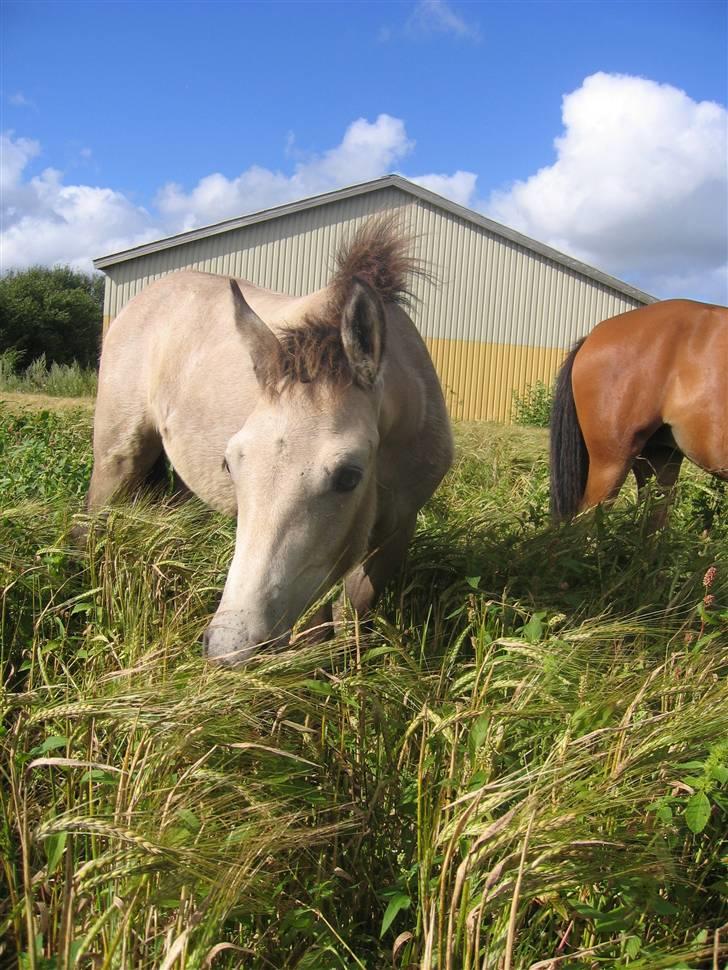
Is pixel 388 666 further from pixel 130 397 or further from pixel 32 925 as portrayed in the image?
pixel 130 397

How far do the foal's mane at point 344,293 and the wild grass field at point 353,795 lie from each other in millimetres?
966

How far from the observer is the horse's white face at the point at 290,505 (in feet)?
7.55

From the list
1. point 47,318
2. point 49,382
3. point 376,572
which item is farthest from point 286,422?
point 47,318

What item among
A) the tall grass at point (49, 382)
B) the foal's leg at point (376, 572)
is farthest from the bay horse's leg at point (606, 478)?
the tall grass at point (49, 382)

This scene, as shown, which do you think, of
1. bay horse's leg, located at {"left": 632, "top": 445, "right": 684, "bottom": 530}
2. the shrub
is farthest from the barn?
bay horse's leg, located at {"left": 632, "top": 445, "right": 684, "bottom": 530}

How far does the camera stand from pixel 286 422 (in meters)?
2.61

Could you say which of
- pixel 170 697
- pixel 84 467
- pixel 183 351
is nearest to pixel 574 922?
pixel 170 697

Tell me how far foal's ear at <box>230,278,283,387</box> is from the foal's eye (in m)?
0.46

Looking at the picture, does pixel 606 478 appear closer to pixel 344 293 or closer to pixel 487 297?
pixel 344 293

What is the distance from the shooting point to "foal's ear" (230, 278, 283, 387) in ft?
9.17

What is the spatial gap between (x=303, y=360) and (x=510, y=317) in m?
19.7

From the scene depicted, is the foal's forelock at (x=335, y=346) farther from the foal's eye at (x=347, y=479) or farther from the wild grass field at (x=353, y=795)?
the wild grass field at (x=353, y=795)

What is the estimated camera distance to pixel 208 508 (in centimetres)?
438

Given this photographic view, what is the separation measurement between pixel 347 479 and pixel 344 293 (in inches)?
35.5
